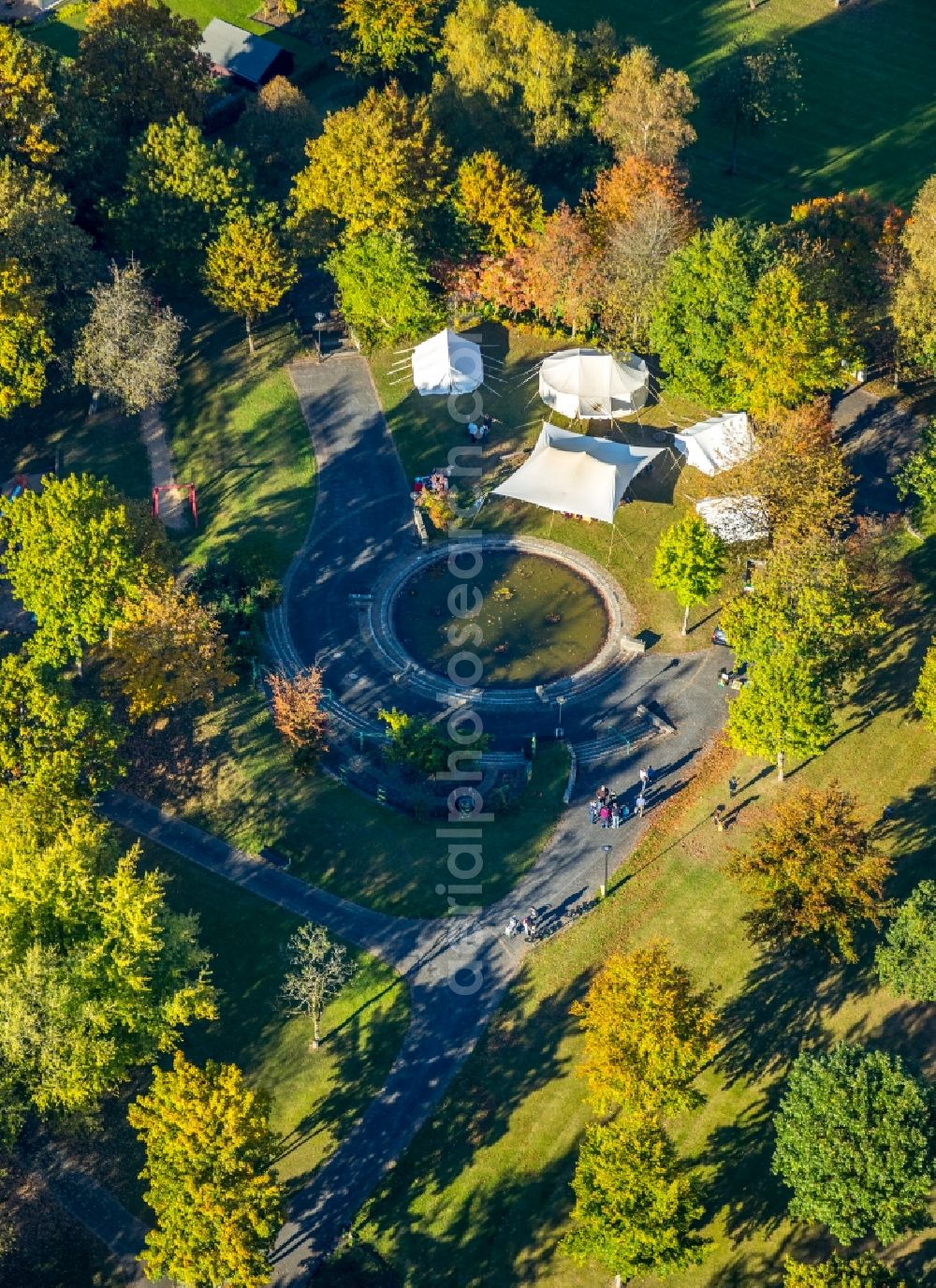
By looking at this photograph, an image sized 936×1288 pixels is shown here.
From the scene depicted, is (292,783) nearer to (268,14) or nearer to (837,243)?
(837,243)

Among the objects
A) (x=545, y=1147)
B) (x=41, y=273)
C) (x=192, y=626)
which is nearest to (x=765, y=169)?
(x=41, y=273)

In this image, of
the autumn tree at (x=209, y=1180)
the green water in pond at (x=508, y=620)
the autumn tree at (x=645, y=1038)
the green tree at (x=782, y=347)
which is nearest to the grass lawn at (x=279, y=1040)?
the autumn tree at (x=209, y=1180)

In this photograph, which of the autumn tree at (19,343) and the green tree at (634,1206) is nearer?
the green tree at (634,1206)

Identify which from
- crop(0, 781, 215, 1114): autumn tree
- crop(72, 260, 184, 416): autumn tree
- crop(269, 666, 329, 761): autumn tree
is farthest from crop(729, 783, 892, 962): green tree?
crop(72, 260, 184, 416): autumn tree

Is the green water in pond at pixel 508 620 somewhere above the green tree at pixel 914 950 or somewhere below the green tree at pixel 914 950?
above

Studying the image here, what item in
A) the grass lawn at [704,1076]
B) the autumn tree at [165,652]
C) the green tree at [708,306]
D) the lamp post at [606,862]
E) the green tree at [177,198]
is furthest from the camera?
the green tree at [177,198]

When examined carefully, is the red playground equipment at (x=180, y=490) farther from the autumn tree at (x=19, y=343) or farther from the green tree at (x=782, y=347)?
the green tree at (x=782, y=347)
